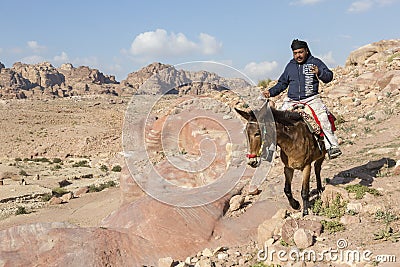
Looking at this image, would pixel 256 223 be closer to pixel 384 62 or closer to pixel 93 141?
pixel 384 62

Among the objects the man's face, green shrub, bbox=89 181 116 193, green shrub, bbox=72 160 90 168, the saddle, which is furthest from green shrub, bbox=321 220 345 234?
green shrub, bbox=72 160 90 168

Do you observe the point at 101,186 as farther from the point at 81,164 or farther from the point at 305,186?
the point at 305,186

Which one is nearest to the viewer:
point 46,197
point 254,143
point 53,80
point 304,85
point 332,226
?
point 254,143

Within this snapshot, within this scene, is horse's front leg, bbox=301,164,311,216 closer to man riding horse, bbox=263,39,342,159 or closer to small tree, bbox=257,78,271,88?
man riding horse, bbox=263,39,342,159

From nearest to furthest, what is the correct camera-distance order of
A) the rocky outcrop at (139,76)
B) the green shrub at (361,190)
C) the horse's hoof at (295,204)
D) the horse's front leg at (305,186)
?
the horse's front leg at (305,186)
the green shrub at (361,190)
the horse's hoof at (295,204)
the rocky outcrop at (139,76)

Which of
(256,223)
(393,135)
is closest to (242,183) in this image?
(256,223)

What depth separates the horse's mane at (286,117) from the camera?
5980mm

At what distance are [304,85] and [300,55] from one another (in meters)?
0.51

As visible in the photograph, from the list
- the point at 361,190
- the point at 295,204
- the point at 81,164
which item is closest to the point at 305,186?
the point at 295,204

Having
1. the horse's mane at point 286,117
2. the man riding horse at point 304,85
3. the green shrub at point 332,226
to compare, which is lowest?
the green shrub at point 332,226

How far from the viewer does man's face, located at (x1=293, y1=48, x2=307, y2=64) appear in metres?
6.71

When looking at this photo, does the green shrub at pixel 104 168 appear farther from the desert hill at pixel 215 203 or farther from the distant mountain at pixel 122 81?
the distant mountain at pixel 122 81

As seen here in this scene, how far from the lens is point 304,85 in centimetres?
691

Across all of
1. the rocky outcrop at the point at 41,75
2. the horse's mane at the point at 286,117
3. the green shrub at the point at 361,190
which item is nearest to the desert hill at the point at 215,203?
the green shrub at the point at 361,190
